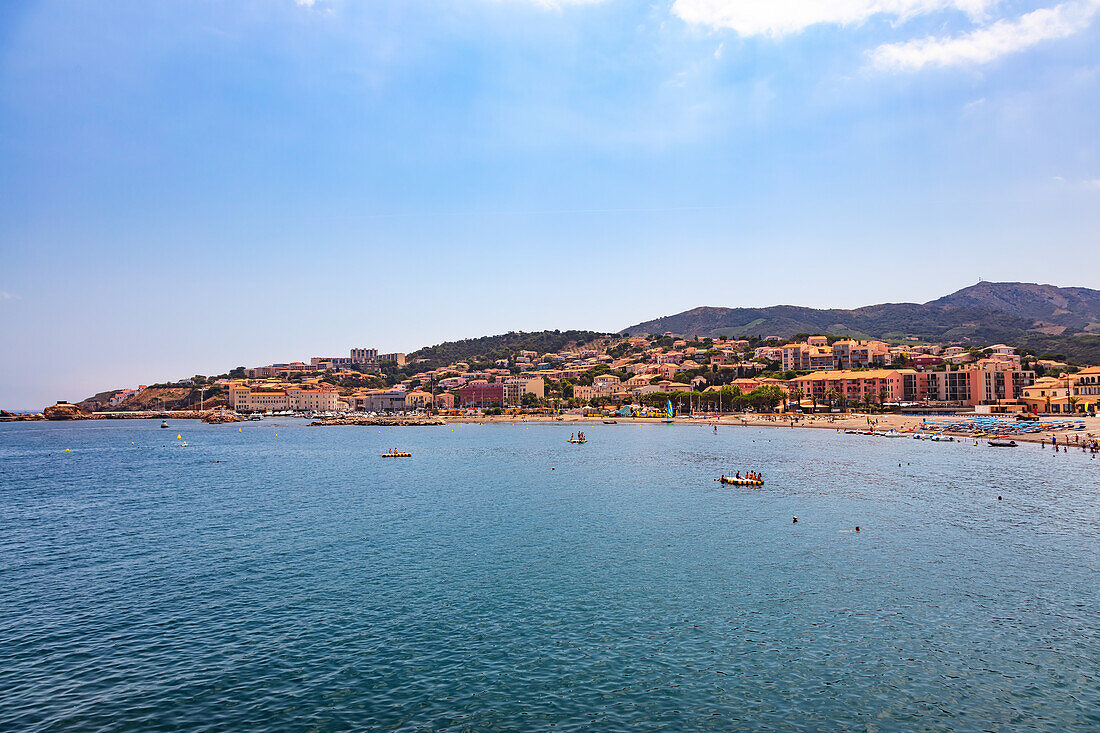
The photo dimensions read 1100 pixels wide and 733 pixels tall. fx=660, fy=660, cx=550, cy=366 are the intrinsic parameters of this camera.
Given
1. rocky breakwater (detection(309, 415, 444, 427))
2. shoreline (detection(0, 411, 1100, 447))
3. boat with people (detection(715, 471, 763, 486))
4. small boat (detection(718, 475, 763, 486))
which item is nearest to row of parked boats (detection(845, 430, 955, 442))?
shoreline (detection(0, 411, 1100, 447))

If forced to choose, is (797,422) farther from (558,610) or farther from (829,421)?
(558,610)

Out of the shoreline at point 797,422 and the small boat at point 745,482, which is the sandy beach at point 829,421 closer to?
the shoreline at point 797,422

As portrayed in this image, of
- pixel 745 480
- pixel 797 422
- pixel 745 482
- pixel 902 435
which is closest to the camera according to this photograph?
pixel 745 482

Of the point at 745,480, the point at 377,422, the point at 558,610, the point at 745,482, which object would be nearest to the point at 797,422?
the point at 745,480

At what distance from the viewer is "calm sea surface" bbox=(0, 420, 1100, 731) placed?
14.7 metres

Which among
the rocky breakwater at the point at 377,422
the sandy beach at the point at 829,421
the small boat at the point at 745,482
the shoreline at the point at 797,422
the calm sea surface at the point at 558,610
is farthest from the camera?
the rocky breakwater at the point at 377,422

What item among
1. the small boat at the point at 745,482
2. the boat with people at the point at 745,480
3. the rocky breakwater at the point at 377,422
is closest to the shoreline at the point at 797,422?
the rocky breakwater at the point at 377,422

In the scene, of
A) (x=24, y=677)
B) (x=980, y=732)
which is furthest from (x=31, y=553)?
(x=980, y=732)

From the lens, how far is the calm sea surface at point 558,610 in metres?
14.7

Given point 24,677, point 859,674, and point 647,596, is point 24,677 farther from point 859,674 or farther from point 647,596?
point 859,674

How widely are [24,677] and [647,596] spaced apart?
56.4 ft

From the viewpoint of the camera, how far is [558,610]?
20734 mm

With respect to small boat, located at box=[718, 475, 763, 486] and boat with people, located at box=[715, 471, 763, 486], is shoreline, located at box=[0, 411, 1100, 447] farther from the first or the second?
small boat, located at box=[718, 475, 763, 486]

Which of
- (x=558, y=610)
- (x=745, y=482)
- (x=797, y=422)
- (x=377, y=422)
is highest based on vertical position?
(x=797, y=422)
